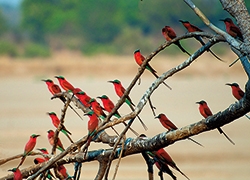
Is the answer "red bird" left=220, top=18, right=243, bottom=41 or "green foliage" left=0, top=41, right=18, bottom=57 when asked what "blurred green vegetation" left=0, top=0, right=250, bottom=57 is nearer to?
"green foliage" left=0, top=41, right=18, bottom=57

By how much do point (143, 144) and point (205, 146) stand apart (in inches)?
549

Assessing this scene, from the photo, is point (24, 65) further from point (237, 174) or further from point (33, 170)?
point (33, 170)

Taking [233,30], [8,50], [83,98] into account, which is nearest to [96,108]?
[83,98]

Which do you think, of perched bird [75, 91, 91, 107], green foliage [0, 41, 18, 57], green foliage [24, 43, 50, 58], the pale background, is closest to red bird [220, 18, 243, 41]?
perched bird [75, 91, 91, 107]

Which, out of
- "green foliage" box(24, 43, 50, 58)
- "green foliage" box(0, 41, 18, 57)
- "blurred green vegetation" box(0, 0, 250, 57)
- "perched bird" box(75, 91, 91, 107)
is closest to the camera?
"perched bird" box(75, 91, 91, 107)

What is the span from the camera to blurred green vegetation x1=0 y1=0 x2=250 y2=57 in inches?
1997

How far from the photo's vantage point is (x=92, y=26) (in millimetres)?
61594

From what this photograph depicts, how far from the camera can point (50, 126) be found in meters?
21.9

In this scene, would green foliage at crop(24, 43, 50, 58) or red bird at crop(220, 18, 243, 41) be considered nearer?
red bird at crop(220, 18, 243, 41)

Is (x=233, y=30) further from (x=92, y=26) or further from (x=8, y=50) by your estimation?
(x=92, y=26)

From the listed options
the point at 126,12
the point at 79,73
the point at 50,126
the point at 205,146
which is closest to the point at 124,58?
the point at 79,73

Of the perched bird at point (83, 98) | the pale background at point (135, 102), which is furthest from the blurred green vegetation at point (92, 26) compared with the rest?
the perched bird at point (83, 98)

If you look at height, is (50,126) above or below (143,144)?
above

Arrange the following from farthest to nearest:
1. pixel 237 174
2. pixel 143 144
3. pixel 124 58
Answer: pixel 124 58
pixel 237 174
pixel 143 144
